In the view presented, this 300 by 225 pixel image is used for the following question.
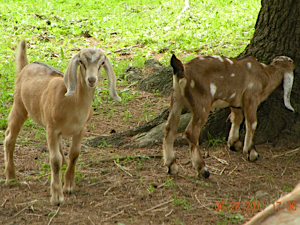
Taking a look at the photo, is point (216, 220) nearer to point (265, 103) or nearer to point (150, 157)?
point (150, 157)

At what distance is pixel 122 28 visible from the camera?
11609 millimetres

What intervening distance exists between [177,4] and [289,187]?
9.71m

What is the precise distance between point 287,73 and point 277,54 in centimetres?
42

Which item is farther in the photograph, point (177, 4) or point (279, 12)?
point (177, 4)

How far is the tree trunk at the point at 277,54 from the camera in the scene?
540cm

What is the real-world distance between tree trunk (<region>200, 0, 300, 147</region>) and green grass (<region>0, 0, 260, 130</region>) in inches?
118

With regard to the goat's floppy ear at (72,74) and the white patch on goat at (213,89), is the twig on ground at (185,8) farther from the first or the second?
the goat's floppy ear at (72,74)

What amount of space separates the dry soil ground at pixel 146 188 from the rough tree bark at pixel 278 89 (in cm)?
21

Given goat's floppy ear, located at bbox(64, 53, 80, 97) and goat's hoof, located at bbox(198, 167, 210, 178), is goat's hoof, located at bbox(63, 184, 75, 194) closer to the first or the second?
goat's floppy ear, located at bbox(64, 53, 80, 97)

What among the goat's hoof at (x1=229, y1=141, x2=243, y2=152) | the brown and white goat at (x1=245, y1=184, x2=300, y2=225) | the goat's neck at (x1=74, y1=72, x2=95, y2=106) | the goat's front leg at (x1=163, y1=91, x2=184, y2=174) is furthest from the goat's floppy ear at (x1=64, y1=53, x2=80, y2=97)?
the brown and white goat at (x1=245, y1=184, x2=300, y2=225)

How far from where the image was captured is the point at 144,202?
165 inches

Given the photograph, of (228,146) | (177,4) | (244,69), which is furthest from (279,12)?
(177,4)

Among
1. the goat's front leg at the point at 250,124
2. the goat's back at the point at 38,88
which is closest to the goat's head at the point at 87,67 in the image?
the goat's back at the point at 38,88

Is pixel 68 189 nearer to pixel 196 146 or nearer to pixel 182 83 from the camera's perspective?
pixel 196 146
